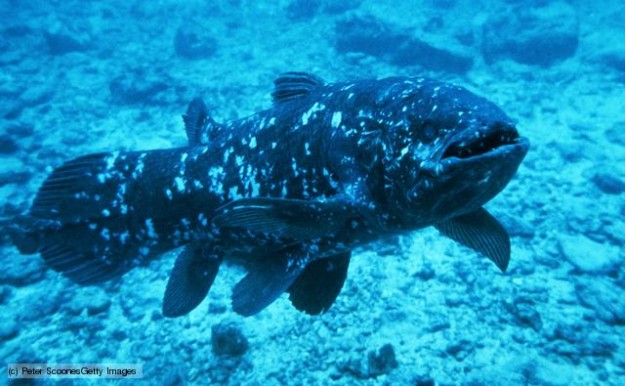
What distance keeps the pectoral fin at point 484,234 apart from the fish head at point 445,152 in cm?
43

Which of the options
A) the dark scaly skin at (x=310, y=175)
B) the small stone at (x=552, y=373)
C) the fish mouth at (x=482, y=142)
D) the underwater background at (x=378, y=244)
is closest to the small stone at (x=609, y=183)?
the underwater background at (x=378, y=244)

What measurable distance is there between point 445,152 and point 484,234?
0.98m

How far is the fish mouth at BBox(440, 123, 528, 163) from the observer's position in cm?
193

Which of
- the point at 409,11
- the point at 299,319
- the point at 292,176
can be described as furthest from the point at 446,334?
the point at 409,11

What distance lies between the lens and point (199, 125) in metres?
3.76

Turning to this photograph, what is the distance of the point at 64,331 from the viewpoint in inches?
218

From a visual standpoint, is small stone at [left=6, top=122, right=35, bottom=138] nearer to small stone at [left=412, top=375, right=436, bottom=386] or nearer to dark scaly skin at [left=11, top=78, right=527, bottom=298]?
dark scaly skin at [left=11, top=78, right=527, bottom=298]

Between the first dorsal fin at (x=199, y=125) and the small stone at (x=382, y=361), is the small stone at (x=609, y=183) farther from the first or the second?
the first dorsal fin at (x=199, y=125)

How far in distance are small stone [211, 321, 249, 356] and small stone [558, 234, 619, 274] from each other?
17.0ft

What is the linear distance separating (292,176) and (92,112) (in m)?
12.7

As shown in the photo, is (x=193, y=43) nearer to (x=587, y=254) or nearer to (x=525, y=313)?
(x=587, y=254)

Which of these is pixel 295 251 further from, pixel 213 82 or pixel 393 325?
pixel 213 82

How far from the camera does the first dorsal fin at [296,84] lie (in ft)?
10.8

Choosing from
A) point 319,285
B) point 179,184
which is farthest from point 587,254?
point 179,184
